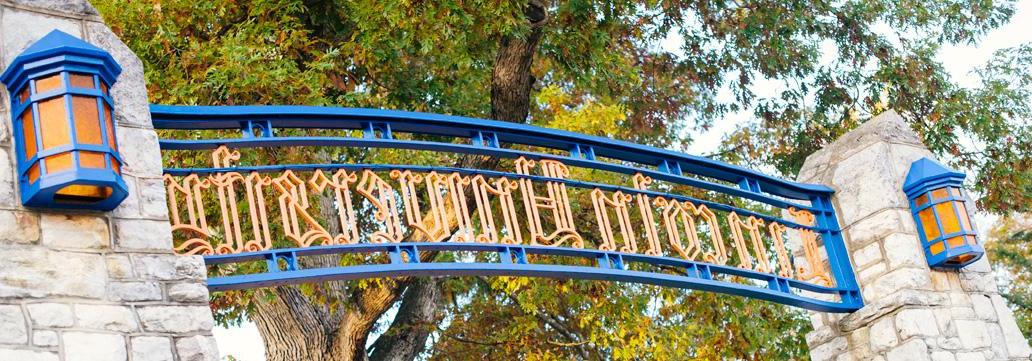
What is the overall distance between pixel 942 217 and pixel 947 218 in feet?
0.09

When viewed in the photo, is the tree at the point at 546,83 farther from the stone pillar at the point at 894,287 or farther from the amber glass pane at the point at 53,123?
the amber glass pane at the point at 53,123

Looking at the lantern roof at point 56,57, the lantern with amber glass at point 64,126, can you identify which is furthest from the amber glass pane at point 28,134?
the lantern roof at point 56,57

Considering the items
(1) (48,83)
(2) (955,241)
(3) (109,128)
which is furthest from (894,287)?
(1) (48,83)

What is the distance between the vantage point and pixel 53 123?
13.5 feet

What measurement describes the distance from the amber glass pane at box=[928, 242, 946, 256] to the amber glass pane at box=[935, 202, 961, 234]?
0.08m

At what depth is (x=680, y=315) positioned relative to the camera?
12.3 metres

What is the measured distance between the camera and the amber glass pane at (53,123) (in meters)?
4.09

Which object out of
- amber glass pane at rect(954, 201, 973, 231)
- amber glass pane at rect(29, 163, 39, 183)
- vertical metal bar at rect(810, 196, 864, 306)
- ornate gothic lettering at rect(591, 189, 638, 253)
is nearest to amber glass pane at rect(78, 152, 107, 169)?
amber glass pane at rect(29, 163, 39, 183)

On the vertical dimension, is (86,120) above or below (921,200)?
above

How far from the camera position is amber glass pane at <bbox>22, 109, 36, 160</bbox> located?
13.6 ft

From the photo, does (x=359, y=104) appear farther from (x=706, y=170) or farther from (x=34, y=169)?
(x=34, y=169)

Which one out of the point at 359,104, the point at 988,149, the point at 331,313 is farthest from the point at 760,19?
the point at 331,313

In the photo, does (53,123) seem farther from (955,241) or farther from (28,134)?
(955,241)

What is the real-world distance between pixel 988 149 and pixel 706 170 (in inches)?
230
